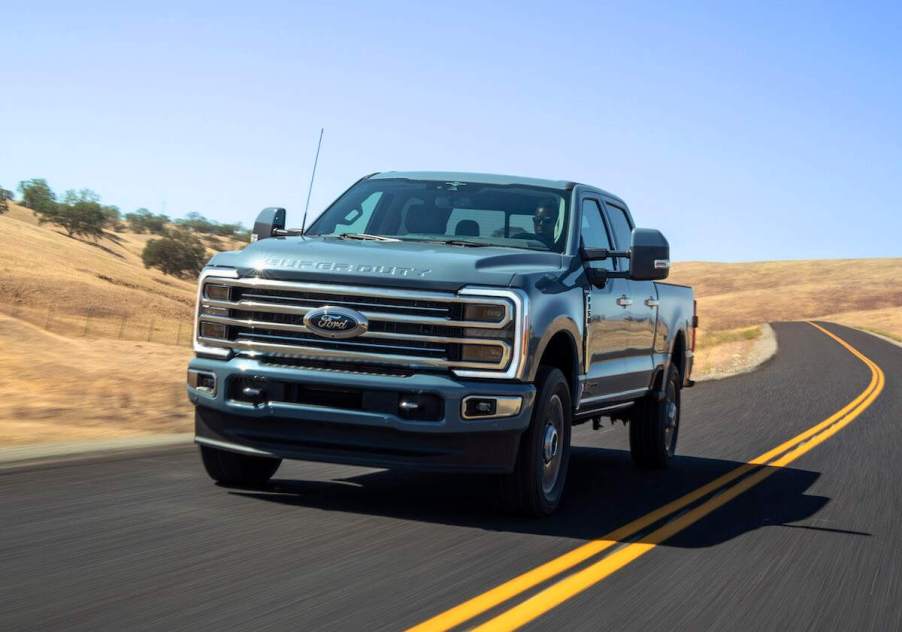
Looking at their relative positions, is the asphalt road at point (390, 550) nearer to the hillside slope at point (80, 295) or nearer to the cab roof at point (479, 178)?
the cab roof at point (479, 178)

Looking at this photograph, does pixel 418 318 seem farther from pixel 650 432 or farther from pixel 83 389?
pixel 83 389

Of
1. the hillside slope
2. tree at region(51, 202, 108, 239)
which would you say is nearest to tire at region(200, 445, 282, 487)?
the hillside slope

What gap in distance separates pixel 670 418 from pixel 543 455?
13.3 ft

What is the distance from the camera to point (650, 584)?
246 inches

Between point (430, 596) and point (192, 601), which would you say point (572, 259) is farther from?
point (192, 601)

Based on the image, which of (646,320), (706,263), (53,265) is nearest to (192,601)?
(646,320)

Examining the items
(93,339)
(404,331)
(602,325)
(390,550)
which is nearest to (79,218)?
(93,339)

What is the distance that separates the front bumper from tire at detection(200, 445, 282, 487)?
2.44ft

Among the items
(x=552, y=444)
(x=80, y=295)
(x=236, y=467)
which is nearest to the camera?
(x=552, y=444)

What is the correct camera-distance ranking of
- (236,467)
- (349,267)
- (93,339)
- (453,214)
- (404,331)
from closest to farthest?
(404,331) < (349,267) < (236,467) < (453,214) < (93,339)

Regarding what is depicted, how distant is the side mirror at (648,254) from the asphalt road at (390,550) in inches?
63.9

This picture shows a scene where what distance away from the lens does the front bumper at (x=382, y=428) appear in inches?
283

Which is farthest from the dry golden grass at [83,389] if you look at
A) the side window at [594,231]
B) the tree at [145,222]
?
the tree at [145,222]

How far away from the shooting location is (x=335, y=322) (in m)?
7.34
